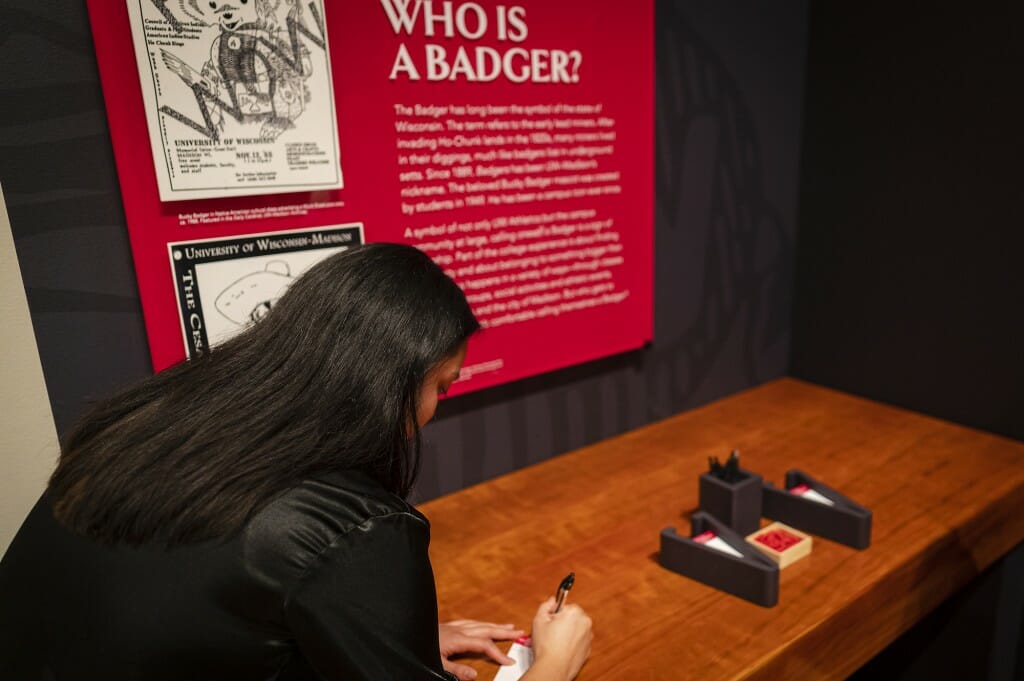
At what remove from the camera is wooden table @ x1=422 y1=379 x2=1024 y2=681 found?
1145 mm

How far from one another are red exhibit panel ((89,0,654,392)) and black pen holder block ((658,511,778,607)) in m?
0.56

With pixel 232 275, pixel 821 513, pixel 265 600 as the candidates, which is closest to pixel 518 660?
pixel 265 600

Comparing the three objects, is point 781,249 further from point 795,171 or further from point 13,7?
point 13,7

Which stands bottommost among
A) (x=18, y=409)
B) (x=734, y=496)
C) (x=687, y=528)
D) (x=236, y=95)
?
(x=687, y=528)

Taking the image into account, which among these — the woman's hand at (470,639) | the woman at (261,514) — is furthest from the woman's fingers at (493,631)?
the woman at (261,514)

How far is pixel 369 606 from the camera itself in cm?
76

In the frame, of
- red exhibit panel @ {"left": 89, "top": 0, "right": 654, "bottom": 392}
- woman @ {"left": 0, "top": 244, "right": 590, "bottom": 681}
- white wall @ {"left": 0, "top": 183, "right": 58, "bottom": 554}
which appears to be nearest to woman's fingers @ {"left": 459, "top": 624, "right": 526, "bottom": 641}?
woman @ {"left": 0, "top": 244, "right": 590, "bottom": 681}

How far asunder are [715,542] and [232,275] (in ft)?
3.29

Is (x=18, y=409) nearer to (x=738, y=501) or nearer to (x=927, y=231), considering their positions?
(x=738, y=501)

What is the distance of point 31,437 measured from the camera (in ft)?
3.85

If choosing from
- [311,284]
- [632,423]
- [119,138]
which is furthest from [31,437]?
[632,423]

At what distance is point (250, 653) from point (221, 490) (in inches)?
7.1

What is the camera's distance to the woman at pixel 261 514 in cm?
74

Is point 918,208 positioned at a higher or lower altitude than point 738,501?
higher
